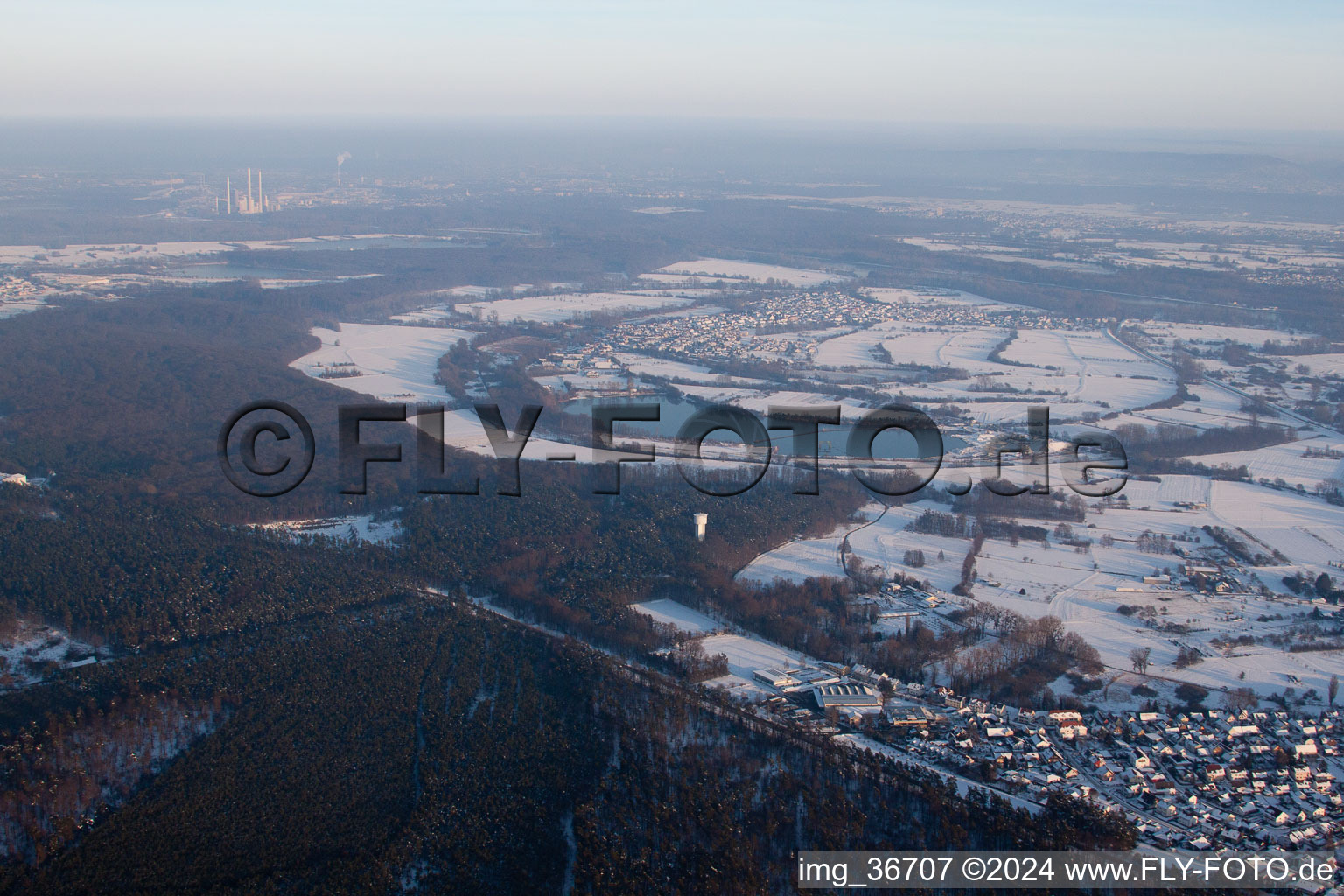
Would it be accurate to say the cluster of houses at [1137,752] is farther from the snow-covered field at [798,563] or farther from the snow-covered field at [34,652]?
the snow-covered field at [34,652]

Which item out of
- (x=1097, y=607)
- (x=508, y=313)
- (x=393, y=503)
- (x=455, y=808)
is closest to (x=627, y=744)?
(x=455, y=808)

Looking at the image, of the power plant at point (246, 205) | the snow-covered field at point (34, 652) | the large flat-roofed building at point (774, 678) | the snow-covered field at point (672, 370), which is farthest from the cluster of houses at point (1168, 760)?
the power plant at point (246, 205)

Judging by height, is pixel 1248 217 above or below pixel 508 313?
above

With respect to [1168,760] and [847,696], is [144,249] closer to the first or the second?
[847,696]

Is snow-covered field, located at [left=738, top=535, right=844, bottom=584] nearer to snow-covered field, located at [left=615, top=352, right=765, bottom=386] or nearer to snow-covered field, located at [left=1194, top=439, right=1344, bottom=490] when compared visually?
snow-covered field, located at [left=1194, top=439, right=1344, bottom=490]

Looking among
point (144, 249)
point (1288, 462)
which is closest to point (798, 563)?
point (1288, 462)

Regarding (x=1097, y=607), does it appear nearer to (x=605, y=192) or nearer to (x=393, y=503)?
(x=393, y=503)

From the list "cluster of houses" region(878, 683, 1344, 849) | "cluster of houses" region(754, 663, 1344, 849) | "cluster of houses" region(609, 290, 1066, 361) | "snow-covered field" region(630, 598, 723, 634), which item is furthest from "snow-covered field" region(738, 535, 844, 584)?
"cluster of houses" region(609, 290, 1066, 361)
